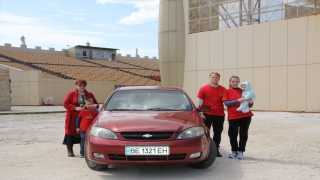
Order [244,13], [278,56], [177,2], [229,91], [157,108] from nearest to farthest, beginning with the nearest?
[157,108], [229,91], [278,56], [244,13], [177,2]

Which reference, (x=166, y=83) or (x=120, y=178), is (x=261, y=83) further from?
(x=120, y=178)

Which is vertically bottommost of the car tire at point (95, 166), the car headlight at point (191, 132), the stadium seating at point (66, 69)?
the car tire at point (95, 166)

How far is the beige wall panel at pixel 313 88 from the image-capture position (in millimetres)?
17531

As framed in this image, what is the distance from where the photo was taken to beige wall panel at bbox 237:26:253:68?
1991 cm

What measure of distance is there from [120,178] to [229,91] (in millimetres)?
2465

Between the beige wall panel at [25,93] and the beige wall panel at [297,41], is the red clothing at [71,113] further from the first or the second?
the beige wall panel at [25,93]

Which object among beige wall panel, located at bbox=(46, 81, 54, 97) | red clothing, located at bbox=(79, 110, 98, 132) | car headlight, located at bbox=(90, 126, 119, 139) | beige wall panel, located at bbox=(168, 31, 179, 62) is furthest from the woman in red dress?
beige wall panel, located at bbox=(46, 81, 54, 97)

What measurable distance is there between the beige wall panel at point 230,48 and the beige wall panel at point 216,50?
0.96 feet

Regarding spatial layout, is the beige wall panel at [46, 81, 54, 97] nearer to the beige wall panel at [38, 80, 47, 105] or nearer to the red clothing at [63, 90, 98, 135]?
the beige wall panel at [38, 80, 47, 105]

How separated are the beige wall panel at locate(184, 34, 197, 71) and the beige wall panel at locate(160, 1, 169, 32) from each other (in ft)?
5.89

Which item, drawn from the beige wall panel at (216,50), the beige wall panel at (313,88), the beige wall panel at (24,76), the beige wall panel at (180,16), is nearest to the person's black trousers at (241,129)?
the beige wall panel at (313,88)

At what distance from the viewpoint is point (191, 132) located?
15.4 ft

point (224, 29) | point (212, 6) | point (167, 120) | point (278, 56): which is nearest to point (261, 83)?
point (278, 56)

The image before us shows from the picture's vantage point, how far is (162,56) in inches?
953
